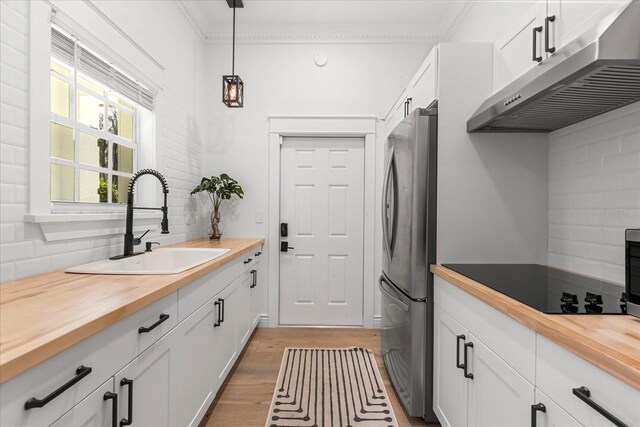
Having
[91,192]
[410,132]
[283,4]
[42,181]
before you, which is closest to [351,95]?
[283,4]

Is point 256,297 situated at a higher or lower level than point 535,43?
lower

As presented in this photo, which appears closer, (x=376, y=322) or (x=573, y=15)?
(x=573, y=15)

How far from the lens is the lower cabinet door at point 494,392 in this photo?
3.68 feet

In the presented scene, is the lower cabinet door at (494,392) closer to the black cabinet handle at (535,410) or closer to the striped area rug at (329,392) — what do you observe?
the black cabinet handle at (535,410)

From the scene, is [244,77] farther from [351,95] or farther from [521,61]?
[521,61]

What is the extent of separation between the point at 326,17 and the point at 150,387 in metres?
3.35

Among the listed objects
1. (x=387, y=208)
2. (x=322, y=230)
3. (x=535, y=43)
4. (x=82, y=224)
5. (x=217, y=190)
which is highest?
→ (x=535, y=43)

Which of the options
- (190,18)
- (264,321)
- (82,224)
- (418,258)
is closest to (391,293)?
(418,258)

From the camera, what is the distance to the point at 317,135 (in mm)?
3625

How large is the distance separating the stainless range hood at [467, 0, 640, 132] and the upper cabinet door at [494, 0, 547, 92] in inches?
7.0

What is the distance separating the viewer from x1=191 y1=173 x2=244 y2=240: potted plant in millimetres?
3281

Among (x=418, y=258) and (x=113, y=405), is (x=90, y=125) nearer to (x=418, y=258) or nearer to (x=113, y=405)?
(x=113, y=405)

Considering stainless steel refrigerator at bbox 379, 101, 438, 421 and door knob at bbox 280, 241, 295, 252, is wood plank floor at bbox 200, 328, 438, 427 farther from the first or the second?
door knob at bbox 280, 241, 295, 252

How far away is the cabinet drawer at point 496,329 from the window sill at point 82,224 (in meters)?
1.84
